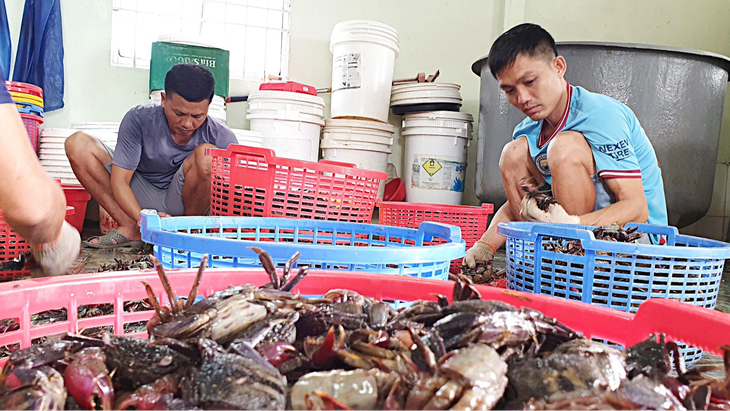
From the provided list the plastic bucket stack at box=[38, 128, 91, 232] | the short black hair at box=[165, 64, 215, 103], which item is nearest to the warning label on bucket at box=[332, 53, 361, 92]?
the short black hair at box=[165, 64, 215, 103]

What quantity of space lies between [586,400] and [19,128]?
996 mm

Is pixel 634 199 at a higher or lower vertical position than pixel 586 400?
higher

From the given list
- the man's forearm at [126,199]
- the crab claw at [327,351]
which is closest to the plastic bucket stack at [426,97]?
the man's forearm at [126,199]

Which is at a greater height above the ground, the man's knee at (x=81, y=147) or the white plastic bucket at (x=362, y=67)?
the white plastic bucket at (x=362, y=67)

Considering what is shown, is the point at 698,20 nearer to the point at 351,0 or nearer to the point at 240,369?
the point at 351,0

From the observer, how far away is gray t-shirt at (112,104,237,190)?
3.05 meters

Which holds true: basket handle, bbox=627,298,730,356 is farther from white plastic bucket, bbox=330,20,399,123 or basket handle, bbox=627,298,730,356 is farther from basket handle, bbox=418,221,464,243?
white plastic bucket, bbox=330,20,399,123

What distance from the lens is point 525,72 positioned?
232 cm

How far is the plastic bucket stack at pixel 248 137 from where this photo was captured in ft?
12.4

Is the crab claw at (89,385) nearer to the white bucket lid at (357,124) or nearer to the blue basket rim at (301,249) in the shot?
the blue basket rim at (301,249)

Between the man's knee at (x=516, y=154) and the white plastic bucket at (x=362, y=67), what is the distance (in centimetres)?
190

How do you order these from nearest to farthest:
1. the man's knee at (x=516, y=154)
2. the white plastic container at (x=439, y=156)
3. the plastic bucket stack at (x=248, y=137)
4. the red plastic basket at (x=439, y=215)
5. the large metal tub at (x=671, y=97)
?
the man's knee at (x=516, y=154)
the red plastic basket at (x=439, y=215)
the large metal tub at (x=671, y=97)
the plastic bucket stack at (x=248, y=137)
the white plastic container at (x=439, y=156)

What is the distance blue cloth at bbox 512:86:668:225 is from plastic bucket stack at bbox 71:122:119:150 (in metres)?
3.06

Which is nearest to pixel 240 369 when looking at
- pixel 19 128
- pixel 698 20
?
pixel 19 128
